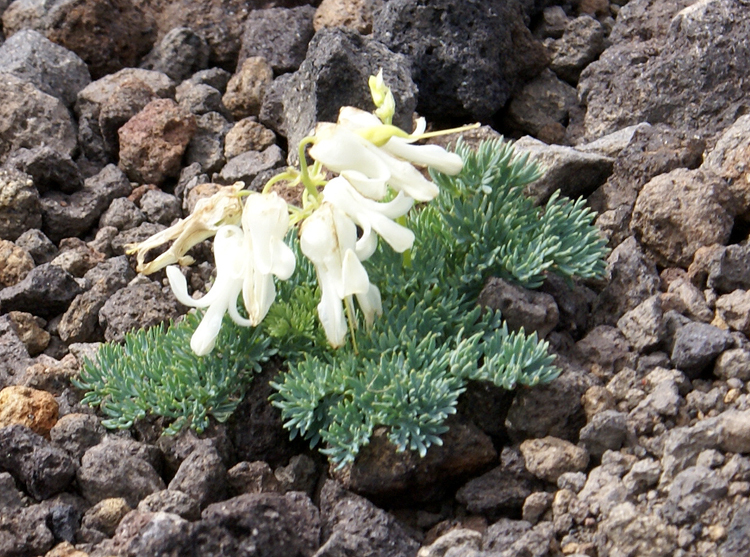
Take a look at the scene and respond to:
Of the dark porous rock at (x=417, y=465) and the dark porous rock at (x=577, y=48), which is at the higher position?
the dark porous rock at (x=577, y=48)

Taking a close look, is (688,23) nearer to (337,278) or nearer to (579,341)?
(579,341)

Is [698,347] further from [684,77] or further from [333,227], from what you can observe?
[684,77]

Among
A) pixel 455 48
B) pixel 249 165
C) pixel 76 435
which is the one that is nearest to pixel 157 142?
pixel 249 165

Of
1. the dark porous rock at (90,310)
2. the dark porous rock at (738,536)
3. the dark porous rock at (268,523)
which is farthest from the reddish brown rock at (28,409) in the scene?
the dark porous rock at (738,536)

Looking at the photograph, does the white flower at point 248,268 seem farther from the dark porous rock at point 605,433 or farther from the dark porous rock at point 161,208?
the dark porous rock at point 161,208

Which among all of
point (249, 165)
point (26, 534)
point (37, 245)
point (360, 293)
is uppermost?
point (249, 165)

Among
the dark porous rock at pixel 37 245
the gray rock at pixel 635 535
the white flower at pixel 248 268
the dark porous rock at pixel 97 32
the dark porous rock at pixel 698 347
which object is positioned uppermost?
the dark porous rock at pixel 97 32
